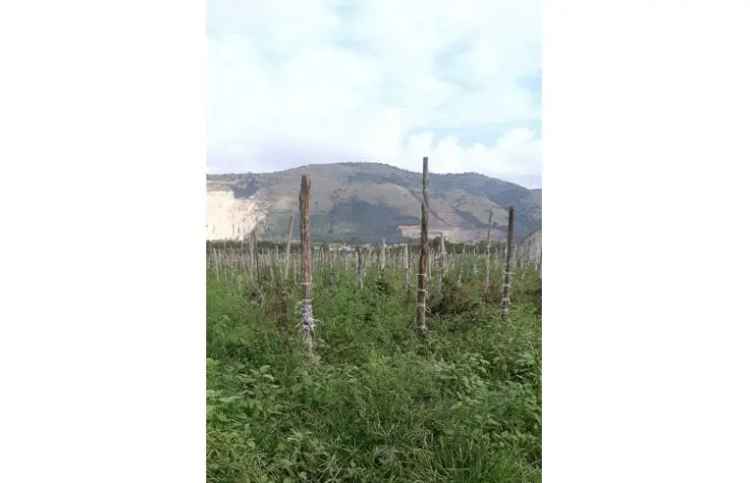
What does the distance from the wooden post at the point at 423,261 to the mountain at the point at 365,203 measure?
22mm

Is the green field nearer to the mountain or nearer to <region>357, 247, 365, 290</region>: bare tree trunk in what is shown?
<region>357, 247, 365, 290</region>: bare tree trunk

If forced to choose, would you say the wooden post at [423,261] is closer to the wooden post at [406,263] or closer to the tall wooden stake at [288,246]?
the wooden post at [406,263]

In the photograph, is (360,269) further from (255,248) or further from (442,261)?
(255,248)

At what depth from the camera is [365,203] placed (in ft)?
8.59

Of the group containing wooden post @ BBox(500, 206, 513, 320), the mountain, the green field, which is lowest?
the green field

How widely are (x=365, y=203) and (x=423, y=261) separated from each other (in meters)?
0.36

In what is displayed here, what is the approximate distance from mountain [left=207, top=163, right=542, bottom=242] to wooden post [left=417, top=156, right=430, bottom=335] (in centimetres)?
2

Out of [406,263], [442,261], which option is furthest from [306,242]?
[442,261]

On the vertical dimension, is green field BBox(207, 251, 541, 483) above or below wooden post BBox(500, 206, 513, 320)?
below

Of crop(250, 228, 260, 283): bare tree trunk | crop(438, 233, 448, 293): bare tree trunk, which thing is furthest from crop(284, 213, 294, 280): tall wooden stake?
crop(438, 233, 448, 293): bare tree trunk

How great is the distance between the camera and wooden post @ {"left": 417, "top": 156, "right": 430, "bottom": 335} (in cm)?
259
